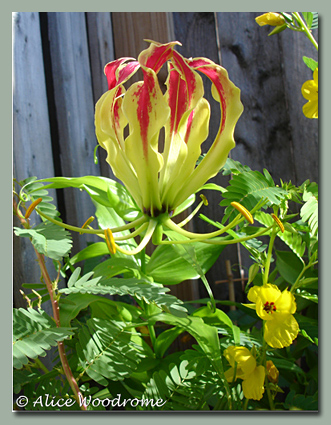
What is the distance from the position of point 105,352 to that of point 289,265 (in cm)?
48

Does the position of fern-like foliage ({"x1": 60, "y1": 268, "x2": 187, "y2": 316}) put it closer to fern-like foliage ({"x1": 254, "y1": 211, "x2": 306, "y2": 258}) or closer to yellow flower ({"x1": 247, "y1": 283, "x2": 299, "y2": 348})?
yellow flower ({"x1": 247, "y1": 283, "x2": 299, "y2": 348})

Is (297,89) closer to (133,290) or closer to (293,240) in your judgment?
(293,240)

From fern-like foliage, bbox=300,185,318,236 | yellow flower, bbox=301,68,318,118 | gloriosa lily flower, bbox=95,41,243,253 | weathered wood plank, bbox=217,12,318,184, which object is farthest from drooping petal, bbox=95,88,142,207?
weathered wood plank, bbox=217,12,318,184

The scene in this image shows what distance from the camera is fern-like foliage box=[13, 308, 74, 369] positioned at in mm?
649

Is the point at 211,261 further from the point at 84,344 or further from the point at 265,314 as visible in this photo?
the point at 84,344

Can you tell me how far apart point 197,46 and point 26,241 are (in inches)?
27.8

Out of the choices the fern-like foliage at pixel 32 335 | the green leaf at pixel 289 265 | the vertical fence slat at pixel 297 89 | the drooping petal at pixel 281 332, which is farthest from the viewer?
the vertical fence slat at pixel 297 89

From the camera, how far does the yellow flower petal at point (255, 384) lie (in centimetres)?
77

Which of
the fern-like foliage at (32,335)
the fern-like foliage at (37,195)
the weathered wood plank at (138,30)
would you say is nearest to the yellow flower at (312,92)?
the weathered wood plank at (138,30)

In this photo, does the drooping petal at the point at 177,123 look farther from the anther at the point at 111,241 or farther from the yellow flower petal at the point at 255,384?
the yellow flower petal at the point at 255,384

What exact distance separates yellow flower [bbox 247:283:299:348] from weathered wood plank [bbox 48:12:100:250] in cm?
52

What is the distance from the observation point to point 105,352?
741 mm

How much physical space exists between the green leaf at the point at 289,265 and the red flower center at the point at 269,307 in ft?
0.62

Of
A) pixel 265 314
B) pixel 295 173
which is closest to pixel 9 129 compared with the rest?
pixel 265 314
